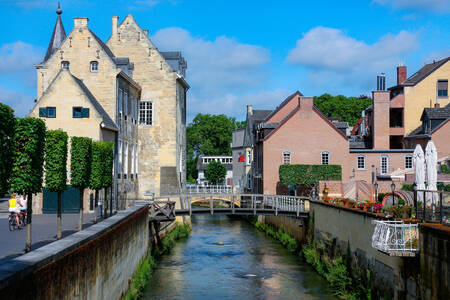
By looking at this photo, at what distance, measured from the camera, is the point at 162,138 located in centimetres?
4147

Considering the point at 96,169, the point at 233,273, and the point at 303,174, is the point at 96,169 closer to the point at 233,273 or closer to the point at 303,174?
the point at 233,273

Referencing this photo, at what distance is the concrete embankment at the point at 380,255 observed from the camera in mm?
13336

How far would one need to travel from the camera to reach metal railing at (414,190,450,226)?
1454cm

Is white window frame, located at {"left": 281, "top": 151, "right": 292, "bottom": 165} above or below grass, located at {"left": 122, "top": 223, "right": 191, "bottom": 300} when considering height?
above

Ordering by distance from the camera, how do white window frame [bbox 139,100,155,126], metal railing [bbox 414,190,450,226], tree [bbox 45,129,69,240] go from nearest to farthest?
metal railing [bbox 414,190,450,226] < tree [bbox 45,129,69,240] < white window frame [bbox 139,100,155,126]

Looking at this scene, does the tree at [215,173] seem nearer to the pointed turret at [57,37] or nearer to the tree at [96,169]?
the pointed turret at [57,37]

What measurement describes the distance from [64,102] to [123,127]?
5.95 m

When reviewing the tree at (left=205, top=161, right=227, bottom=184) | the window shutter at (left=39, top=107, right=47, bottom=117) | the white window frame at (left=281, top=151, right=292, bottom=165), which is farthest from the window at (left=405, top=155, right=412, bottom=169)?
the tree at (left=205, top=161, right=227, bottom=184)

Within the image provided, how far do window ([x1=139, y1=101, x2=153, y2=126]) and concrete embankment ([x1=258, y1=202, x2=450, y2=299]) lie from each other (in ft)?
53.1

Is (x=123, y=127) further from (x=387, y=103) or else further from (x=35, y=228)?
(x=387, y=103)

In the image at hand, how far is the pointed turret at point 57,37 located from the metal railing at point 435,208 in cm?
3636

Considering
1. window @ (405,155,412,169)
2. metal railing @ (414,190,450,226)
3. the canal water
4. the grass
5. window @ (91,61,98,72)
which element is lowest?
the canal water

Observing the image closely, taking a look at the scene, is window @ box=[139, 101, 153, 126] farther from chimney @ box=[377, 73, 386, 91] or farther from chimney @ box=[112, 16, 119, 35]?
chimney @ box=[377, 73, 386, 91]

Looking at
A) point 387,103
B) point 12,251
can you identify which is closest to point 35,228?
point 12,251
